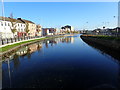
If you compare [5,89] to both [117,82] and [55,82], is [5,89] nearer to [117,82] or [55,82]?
[55,82]

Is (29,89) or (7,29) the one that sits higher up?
(7,29)

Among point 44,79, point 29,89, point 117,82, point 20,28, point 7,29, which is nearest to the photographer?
point 29,89

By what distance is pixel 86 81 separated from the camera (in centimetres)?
896

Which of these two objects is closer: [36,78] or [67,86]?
[67,86]

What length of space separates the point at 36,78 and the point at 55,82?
191cm

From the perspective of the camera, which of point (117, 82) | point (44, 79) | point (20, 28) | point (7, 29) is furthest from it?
point (20, 28)

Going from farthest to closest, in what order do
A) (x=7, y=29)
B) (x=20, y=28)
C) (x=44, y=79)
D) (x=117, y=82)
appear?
1. (x=20, y=28)
2. (x=7, y=29)
3. (x=44, y=79)
4. (x=117, y=82)

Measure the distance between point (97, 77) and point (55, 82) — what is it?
3752 mm

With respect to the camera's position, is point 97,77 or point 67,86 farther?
point 97,77

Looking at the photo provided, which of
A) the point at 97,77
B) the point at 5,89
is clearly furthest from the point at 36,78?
the point at 97,77

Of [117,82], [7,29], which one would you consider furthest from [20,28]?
[117,82]

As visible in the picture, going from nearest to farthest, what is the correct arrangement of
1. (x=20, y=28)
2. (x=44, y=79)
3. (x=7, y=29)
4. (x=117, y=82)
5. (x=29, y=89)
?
(x=29, y=89) < (x=117, y=82) < (x=44, y=79) < (x=7, y=29) < (x=20, y=28)

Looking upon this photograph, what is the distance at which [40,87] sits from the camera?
7.98 m

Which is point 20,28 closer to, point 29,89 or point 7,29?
point 7,29
